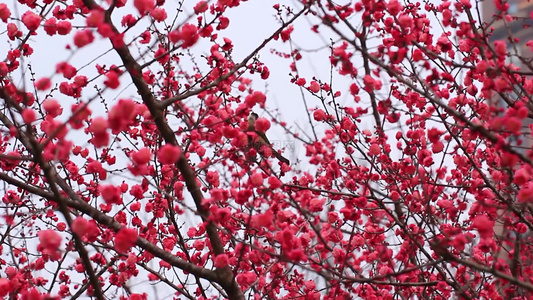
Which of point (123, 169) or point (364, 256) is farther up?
point (123, 169)

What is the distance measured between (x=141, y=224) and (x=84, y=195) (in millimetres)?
674

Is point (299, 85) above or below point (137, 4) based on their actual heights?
above

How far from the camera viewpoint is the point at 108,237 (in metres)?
3.99

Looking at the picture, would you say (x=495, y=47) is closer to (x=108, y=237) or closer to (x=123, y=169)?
(x=108, y=237)

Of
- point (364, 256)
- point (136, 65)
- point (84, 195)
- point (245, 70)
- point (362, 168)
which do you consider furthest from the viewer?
point (362, 168)

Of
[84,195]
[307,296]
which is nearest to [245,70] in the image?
[307,296]

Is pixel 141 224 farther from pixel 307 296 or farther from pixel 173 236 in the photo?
pixel 307 296

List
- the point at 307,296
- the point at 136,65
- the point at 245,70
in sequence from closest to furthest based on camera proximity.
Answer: the point at 136,65
the point at 245,70
the point at 307,296

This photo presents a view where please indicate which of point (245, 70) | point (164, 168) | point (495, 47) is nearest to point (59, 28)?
point (245, 70)

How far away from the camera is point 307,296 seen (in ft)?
16.2

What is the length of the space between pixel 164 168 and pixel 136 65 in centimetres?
134

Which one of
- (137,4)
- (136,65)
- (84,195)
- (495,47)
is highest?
(84,195)

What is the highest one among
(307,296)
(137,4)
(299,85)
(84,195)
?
(299,85)

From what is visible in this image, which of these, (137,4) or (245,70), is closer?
(137,4)
